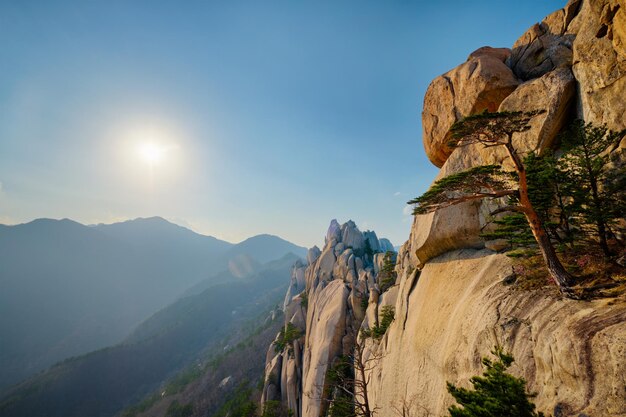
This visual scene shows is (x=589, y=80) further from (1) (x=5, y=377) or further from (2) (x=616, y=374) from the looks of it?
(1) (x=5, y=377)

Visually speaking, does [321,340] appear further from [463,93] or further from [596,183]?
[596,183]

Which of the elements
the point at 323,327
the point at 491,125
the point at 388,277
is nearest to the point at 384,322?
the point at 388,277

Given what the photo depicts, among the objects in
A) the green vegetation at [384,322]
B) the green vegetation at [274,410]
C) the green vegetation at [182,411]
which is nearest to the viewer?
the green vegetation at [384,322]

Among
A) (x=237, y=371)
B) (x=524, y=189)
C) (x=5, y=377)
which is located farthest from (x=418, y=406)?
(x=5, y=377)

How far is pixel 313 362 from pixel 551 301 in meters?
31.0

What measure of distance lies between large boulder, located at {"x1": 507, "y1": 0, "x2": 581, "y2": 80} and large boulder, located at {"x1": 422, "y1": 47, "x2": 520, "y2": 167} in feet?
Answer: 3.14

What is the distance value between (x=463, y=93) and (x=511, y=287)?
42.9ft

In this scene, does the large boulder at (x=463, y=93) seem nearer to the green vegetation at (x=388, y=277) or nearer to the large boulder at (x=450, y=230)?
the large boulder at (x=450, y=230)

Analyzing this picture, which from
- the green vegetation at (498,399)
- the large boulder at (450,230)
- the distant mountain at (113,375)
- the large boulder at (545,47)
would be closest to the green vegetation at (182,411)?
the distant mountain at (113,375)

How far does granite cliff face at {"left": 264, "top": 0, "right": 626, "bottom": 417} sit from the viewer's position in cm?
624

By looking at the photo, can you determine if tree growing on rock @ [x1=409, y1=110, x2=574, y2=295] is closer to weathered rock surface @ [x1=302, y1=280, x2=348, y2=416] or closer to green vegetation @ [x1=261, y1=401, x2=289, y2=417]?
weathered rock surface @ [x1=302, y1=280, x2=348, y2=416]

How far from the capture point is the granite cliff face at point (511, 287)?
6243 mm

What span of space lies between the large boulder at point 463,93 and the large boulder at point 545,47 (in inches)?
37.6

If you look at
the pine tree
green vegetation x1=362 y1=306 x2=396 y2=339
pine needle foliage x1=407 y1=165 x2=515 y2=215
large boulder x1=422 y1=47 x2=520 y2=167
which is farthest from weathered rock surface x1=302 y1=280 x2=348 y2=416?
the pine tree
